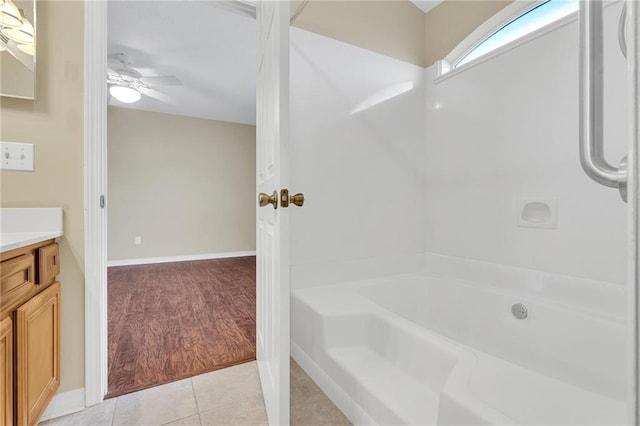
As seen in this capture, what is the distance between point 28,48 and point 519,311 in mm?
2680

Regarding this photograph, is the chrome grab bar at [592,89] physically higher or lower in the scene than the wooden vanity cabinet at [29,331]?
higher

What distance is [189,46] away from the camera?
271cm

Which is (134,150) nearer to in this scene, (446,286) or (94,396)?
(94,396)

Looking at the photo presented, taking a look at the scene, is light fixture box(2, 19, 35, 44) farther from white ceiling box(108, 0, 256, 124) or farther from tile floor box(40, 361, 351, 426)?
tile floor box(40, 361, 351, 426)

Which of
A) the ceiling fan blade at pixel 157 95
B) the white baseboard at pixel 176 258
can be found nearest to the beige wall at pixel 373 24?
the ceiling fan blade at pixel 157 95

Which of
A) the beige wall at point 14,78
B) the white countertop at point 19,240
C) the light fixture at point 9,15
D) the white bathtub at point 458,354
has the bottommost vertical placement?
the white bathtub at point 458,354

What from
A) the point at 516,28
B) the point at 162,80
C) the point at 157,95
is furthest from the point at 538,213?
the point at 157,95

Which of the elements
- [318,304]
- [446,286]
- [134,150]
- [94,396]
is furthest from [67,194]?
[134,150]

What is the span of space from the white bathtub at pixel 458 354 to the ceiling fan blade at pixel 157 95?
3.48 metres

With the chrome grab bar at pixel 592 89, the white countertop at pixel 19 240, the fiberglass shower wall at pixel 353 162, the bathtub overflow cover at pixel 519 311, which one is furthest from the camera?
the fiberglass shower wall at pixel 353 162

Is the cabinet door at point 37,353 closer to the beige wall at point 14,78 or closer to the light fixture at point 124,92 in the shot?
the beige wall at point 14,78

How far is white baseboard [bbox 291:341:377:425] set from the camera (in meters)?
1.19

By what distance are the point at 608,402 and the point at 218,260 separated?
4704 mm

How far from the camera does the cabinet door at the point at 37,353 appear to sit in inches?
36.4
